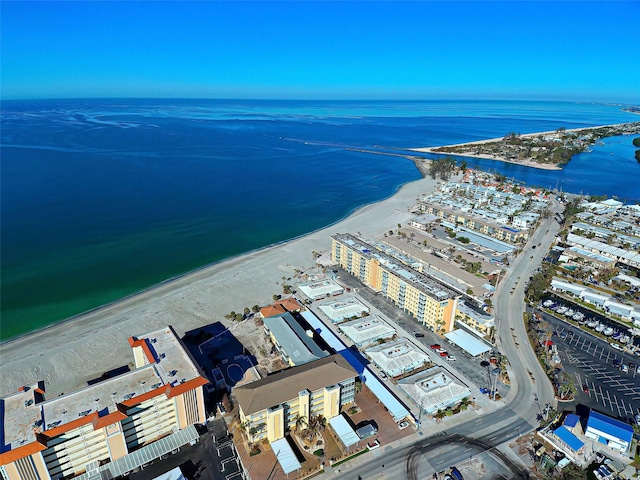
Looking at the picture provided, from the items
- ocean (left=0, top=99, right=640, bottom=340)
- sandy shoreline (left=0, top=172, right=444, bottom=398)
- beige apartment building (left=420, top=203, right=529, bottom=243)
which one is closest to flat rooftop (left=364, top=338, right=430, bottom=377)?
sandy shoreline (left=0, top=172, right=444, bottom=398)

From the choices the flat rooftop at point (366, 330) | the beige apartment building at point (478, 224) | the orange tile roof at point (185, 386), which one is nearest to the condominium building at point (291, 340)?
the flat rooftop at point (366, 330)

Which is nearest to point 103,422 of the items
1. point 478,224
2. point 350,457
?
point 350,457

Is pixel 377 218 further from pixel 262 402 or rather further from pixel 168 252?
pixel 262 402

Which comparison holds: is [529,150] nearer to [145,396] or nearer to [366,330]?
[366,330]

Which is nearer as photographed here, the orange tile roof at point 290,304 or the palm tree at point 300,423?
the palm tree at point 300,423

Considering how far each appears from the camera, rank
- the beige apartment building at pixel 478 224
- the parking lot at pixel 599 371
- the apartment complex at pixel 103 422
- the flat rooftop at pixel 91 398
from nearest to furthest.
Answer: the apartment complex at pixel 103 422 → the flat rooftop at pixel 91 398 → the parking lot at pixel 599 371 → the beige apartment building at pixel 478 224

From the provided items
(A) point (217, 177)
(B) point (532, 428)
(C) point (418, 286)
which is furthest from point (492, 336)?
(A) point (217, 177)

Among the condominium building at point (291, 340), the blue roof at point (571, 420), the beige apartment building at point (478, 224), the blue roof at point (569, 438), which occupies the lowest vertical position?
the blue roof at point (569, 438)

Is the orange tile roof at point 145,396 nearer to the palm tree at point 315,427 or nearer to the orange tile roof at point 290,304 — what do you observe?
the palm tree at point 315,427
